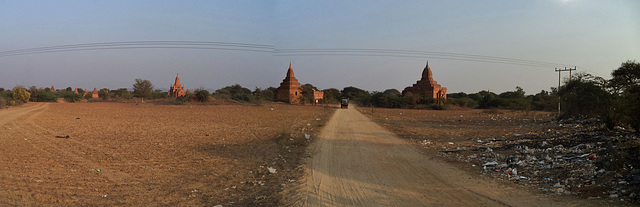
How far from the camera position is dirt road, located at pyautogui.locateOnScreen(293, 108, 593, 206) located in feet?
15.5

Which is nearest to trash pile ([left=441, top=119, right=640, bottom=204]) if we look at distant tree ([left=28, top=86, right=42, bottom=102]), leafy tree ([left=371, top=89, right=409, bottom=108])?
leafy tree ([left=371, top=89, right=409, bottom=108])

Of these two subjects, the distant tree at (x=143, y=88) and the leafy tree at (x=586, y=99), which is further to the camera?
the distant tree at (x=143, y=88)

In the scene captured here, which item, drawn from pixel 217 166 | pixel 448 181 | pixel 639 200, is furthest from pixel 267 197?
pixel 639 200

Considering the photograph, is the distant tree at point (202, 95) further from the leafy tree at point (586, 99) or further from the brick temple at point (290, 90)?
the leafy tree at point (586, 99)

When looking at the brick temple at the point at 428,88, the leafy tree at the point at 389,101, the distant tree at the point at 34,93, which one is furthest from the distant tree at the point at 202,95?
the brick temple at the point at 428,88

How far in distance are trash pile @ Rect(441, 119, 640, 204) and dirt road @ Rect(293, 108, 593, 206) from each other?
56 cm

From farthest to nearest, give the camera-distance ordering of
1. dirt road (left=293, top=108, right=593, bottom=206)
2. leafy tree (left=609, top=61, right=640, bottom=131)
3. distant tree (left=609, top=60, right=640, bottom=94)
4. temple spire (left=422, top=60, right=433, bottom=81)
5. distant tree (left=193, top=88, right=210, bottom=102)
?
1. temple spire (left=422, top=60, right=433, bottom=81)
2. distant tree (left=193, top=88, right=210, bottom=102)
3. distant tree (left=609, top=60, right=640, bottom=94)
4. leafy tree (left=609, top=61, right=640, bottom=131)
5. dirt road (left=293, top=108, right=593, bottom=206)

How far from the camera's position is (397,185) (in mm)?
5668

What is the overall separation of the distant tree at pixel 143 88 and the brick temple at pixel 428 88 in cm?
4324

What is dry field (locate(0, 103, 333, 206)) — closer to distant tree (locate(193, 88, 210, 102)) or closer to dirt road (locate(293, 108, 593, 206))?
dirt road (locate(293, 108, 593, 206))

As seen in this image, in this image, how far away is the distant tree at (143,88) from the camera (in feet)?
183

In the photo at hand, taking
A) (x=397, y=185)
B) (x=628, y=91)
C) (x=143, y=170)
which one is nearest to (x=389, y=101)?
(x=628, y=91)

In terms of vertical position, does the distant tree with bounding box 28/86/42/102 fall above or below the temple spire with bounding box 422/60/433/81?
below

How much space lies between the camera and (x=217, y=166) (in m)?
7.38
